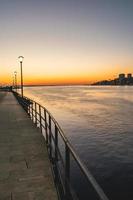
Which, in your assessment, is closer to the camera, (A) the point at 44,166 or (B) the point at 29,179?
(B) the point at 29,179

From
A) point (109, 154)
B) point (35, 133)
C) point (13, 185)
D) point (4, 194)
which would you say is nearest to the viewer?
point (4, 194)

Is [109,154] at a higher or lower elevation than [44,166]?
lower

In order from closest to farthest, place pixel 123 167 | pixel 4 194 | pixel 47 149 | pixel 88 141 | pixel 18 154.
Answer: pixel 4 194
pixel 18 154
pixel 47 149
pixel 123 167
pixel 88 141

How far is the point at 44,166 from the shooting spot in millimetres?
6430

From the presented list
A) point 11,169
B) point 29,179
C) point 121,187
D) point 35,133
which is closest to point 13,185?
point 29,179

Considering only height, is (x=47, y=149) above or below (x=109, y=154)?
above

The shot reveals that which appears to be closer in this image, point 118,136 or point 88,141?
point 88,141

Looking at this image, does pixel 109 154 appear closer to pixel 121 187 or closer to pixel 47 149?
pixel 121 187

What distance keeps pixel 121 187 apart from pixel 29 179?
6640 mm

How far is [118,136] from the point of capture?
67.0 feet

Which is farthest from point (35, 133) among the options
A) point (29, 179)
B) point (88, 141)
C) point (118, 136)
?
point (118, 136)

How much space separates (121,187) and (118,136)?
9.78 m

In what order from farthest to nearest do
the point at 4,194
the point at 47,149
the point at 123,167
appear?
the point at 123,167, the point at 47,149, the point at 4,194

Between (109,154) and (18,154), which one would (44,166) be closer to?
(18,154)
